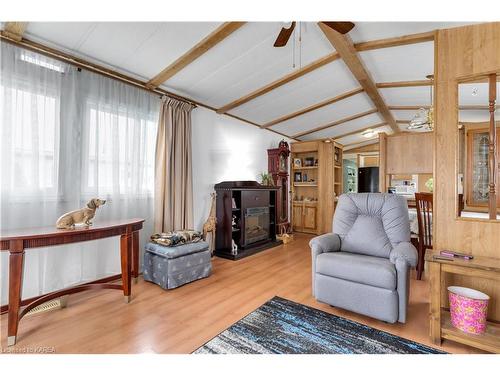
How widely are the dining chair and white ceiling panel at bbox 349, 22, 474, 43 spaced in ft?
5.83

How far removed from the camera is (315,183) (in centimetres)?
601

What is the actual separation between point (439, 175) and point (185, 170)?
9.42 ft

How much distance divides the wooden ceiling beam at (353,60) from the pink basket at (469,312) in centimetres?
256

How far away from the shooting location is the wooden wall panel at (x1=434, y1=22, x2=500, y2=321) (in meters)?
1.75

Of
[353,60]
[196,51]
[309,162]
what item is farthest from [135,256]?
[309,162]

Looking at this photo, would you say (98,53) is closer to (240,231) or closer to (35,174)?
(35,174)

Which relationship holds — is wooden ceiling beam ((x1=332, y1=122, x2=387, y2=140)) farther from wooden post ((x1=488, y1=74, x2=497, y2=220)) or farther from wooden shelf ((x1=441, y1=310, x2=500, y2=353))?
wooden shelf ((x1=441, y1=310, x2=500, y2=353))

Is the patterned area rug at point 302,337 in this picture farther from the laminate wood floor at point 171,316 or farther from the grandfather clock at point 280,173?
the grandfather clock at point 280,173

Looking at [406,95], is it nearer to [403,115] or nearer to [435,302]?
[403,115]

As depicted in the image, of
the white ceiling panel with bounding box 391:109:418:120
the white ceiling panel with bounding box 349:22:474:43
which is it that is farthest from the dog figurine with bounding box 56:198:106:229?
the white ceiling panel with bounding box 391:109:418:120

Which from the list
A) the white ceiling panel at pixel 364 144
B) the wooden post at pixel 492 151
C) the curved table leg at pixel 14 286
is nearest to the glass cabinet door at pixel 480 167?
the wooden post at pixel 492 151

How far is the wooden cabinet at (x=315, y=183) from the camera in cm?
566
